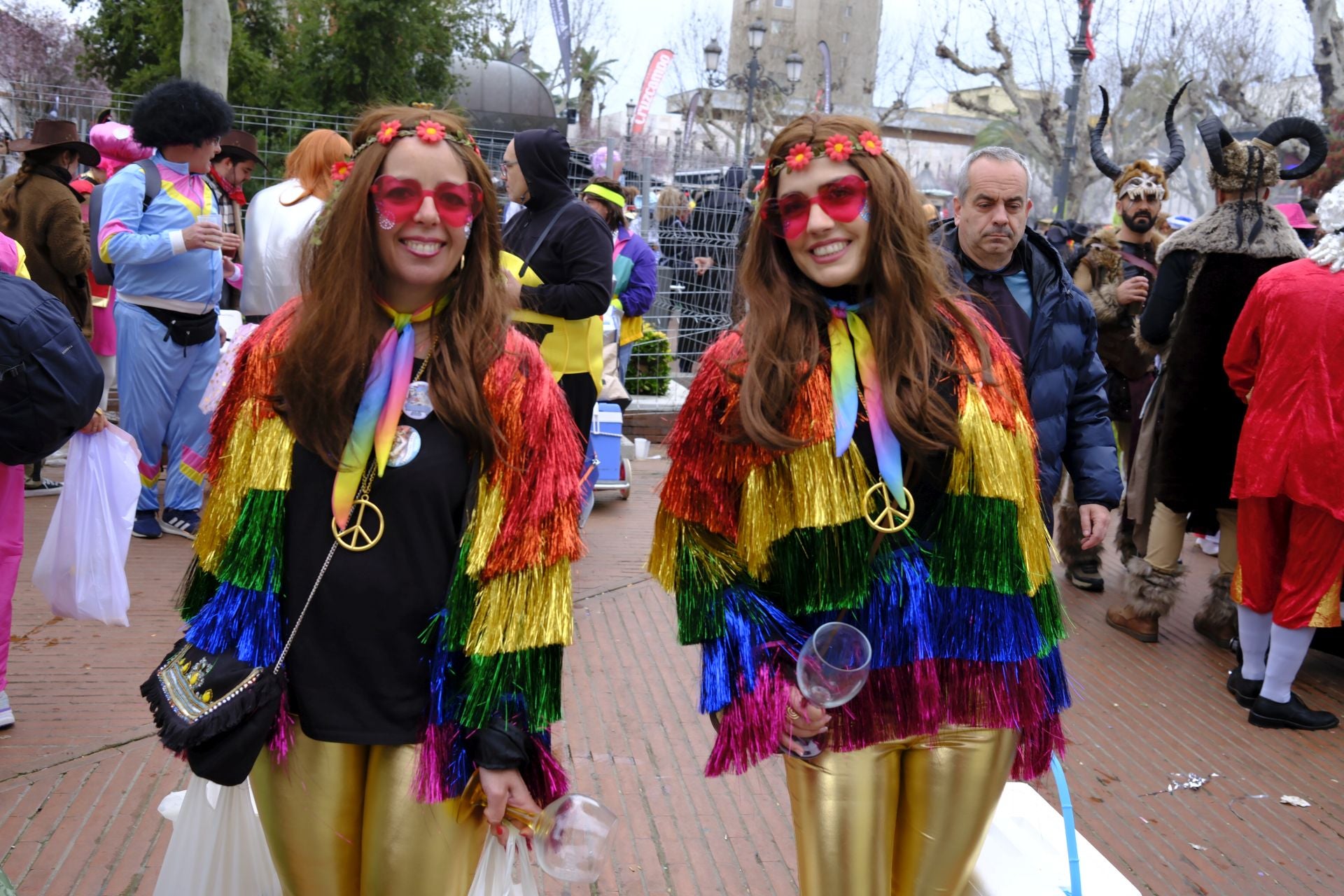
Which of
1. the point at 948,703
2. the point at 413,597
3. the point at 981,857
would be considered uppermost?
the point at 413,597

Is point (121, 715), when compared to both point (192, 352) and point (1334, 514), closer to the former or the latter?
point (192, 352)

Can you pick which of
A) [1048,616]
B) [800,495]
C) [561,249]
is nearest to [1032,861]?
[1048,616]

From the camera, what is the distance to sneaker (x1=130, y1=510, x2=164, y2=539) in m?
7.18

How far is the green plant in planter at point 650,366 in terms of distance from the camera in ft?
37.9

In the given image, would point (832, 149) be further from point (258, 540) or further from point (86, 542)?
point (86, 542)

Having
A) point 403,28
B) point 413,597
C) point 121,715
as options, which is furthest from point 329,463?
point 403,28

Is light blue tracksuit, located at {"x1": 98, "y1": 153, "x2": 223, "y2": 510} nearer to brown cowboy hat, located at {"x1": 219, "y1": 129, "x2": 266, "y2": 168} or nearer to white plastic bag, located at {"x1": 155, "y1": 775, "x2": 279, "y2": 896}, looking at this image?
brown cowboy hat, located at {"x1": 219, "y1": 129, "x2": 266, "y2": 168}

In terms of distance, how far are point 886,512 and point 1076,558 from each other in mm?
5307

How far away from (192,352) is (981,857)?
543 cm

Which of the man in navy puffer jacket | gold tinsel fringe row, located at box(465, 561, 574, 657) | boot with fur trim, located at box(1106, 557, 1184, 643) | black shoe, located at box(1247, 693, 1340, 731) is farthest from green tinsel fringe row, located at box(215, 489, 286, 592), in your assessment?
boot with fur trim, located at box(1106, 557, 1184, 643)

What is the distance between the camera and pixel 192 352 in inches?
265

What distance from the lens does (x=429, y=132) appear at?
92.2 inches

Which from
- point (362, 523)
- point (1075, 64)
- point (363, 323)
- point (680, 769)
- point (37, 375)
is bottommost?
point (680, 769)

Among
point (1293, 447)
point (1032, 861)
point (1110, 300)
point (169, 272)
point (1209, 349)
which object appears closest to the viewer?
point (1032, 861)
